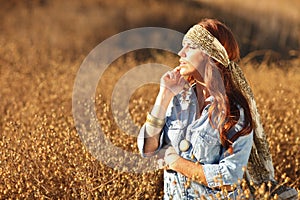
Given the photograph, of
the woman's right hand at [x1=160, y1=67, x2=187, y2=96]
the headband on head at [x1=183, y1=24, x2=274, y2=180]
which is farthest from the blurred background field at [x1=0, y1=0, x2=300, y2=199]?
the woman's right hand at [x1=160, y1=67, x2=187, y2=96]

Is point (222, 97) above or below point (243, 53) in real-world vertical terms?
above

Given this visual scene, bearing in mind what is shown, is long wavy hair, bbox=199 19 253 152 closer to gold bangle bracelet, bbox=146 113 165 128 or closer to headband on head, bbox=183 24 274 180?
headband on head, bbox=183 24 274 180

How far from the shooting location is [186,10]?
836cm

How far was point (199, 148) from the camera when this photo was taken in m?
2.23

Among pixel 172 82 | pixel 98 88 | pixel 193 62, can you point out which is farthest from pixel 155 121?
pixel 98 88

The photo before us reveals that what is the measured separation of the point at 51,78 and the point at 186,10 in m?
3.89

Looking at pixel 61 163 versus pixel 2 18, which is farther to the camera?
pixel 2 18

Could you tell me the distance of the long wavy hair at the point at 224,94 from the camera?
219cm

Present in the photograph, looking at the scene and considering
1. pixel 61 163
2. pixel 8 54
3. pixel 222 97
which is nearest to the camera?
pixel 222 97

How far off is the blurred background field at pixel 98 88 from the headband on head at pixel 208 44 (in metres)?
0.50

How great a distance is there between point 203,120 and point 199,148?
4.2 inches

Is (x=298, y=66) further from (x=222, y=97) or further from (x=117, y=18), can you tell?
(x=222, y=97)

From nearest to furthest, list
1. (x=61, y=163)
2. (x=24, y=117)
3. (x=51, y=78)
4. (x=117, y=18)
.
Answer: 1. (x=61, y=163)
2. (x=24, y=117)
3. (x=51, y=78)
4. (x=117, y=18)

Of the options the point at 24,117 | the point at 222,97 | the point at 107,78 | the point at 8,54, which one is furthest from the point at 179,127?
the point at 8,54
